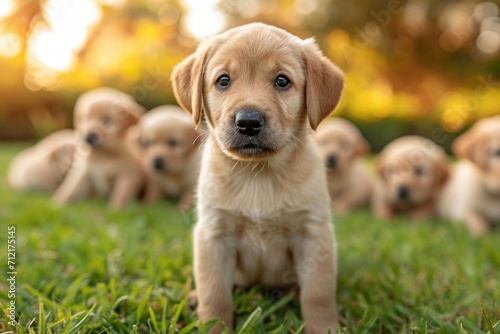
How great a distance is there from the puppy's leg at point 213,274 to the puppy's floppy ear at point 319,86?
775mm

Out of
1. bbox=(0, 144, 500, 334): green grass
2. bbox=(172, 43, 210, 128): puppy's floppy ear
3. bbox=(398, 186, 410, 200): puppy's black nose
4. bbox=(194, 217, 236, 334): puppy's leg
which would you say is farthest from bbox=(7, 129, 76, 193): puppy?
bbox=(194, 217, 236, 334): puppy's leg

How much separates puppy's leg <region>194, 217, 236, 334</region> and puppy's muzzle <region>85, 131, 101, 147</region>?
3.44 meters

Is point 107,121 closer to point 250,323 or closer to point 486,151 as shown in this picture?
point 250,323

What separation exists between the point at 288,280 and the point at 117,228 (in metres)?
2.22

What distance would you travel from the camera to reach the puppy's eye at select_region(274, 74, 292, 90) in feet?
8.05

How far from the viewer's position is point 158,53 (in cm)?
1270

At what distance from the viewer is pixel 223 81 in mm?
2500

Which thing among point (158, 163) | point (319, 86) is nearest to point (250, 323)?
point (319, 86)

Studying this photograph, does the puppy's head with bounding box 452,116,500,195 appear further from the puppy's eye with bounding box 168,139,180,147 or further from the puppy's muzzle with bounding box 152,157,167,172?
the puppy's muzzle with bounding box 152,157,167,172

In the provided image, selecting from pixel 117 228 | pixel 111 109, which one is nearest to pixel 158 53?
pixel 111 109

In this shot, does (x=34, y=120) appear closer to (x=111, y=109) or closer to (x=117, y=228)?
(x=111, y=109)

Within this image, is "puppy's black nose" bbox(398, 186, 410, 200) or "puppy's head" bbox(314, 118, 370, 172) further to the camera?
"puppy's head" bbox(314, 118, 370, 172)

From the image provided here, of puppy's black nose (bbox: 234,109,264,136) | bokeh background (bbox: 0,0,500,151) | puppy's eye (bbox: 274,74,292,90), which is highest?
puppy's eye (bbox: 274,74,292,90)

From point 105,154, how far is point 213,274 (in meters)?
4.01
